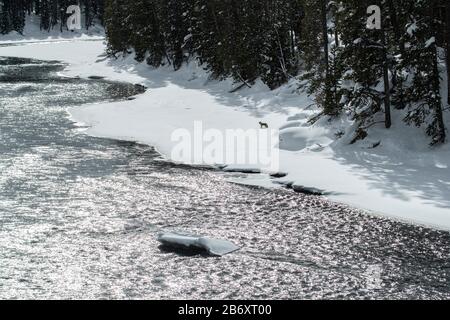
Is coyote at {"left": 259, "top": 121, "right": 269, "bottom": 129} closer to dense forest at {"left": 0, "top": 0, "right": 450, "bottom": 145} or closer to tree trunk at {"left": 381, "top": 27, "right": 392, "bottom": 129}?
dense forest at {"left": 0, "top": 0, "right": 450, "bottom": 145}

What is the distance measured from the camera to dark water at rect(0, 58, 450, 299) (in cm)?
1187

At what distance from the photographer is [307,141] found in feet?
84.0

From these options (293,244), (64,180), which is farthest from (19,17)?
(293,244)

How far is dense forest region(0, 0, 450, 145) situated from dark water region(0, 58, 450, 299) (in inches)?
293

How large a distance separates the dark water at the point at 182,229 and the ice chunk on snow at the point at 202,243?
0.33m

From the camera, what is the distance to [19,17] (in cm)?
11556

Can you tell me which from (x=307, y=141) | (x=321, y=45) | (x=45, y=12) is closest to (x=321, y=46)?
(x=321, y=45)

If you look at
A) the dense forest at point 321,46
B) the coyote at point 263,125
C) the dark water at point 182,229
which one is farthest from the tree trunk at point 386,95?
the dark water at point 182,229

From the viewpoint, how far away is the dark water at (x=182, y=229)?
38.9 ft

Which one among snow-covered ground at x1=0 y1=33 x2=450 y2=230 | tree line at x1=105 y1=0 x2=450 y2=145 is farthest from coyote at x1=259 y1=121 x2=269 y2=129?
tree line at x1=105 y1=0 x2=450 y2=145

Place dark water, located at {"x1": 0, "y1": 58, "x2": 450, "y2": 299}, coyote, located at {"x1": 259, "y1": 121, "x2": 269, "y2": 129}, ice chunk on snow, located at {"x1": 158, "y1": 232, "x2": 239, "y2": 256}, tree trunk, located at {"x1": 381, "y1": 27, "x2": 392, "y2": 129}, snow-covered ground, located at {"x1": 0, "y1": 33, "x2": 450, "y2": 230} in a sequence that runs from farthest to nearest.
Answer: coyote, located at {"x1": 259, "y1": 121, "x2": 269, "y2": 129}, tree trunk, located at {"x1": 381, "y1": 27, "x2": 392, "y2": 129}, snow-covered ground, located at {"x1": 0, "y1": 33, "x2": 450, "y2": 230}, ice chunk on snow, located at {"x1": 158, "y1": 232, "x2": 239, "y2": 256}, dark water, located at {"x1": 0, "y1": 58, "x2": 450, "y2": 299}

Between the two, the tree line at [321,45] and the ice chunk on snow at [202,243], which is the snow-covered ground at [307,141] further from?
the ice chunk on snow at [202,243]
